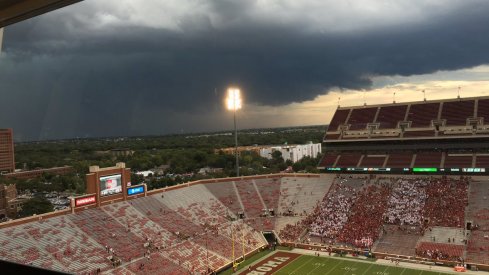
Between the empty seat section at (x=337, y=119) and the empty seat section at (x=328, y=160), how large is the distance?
2315mm

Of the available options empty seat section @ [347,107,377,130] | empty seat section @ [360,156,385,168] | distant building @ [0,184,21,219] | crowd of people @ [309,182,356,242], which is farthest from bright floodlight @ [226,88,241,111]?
distant building @ [0,184,21,219]

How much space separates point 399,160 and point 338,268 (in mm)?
12264

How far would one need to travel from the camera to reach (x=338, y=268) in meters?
20.6

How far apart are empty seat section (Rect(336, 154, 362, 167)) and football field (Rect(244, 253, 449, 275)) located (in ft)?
35.2

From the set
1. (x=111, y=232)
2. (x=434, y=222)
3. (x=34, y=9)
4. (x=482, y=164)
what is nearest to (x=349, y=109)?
(x=482, y=164)

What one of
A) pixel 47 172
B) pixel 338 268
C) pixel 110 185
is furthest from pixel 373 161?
pixel 47 172

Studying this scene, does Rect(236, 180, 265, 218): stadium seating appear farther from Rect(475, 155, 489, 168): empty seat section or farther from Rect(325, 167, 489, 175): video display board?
Rect(475, 155, 489, 168): empty seat section

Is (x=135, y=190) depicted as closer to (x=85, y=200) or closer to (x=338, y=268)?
(x=85, y=200)

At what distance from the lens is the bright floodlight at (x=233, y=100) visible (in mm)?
26422

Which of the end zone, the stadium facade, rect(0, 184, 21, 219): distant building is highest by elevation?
the stadium facade

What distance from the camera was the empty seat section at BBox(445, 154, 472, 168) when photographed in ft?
89.8

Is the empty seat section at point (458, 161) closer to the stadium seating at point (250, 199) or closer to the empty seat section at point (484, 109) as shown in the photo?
the empty seat section at point (484, 109)

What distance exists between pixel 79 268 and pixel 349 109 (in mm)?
25091

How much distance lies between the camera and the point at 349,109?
117ft
